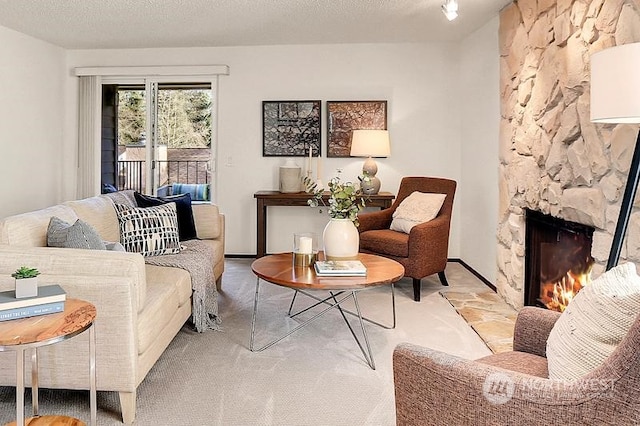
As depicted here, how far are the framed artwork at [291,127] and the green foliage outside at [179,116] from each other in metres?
0.72

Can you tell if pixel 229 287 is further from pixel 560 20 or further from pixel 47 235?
pixel 560 20

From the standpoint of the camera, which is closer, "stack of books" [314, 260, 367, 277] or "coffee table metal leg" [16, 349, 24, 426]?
"coffee table metal leg" [16, 349, 24, 426]

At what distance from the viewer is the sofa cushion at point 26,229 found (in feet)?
7.80

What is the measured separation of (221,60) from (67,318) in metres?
4.53

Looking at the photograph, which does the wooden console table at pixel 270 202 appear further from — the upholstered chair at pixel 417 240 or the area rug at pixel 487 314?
the area rug at pixel 487 314

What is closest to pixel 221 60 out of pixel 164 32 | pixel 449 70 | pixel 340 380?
pixel 164 32

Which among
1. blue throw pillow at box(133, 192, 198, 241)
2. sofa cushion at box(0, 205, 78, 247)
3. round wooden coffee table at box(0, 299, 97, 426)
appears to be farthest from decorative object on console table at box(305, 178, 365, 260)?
round wooden coffee table at box(0, 299, 97, 426)

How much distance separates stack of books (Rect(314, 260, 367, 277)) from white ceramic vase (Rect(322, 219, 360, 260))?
0.13m

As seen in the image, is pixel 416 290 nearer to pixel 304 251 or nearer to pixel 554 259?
pixel 554 259

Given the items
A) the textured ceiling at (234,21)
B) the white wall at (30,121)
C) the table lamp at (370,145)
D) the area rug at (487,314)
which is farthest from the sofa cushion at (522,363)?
the white wall at (30,121)

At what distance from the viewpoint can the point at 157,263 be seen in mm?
3131

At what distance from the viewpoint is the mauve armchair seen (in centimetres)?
107

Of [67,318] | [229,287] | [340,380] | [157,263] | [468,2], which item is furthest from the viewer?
[229,287]
